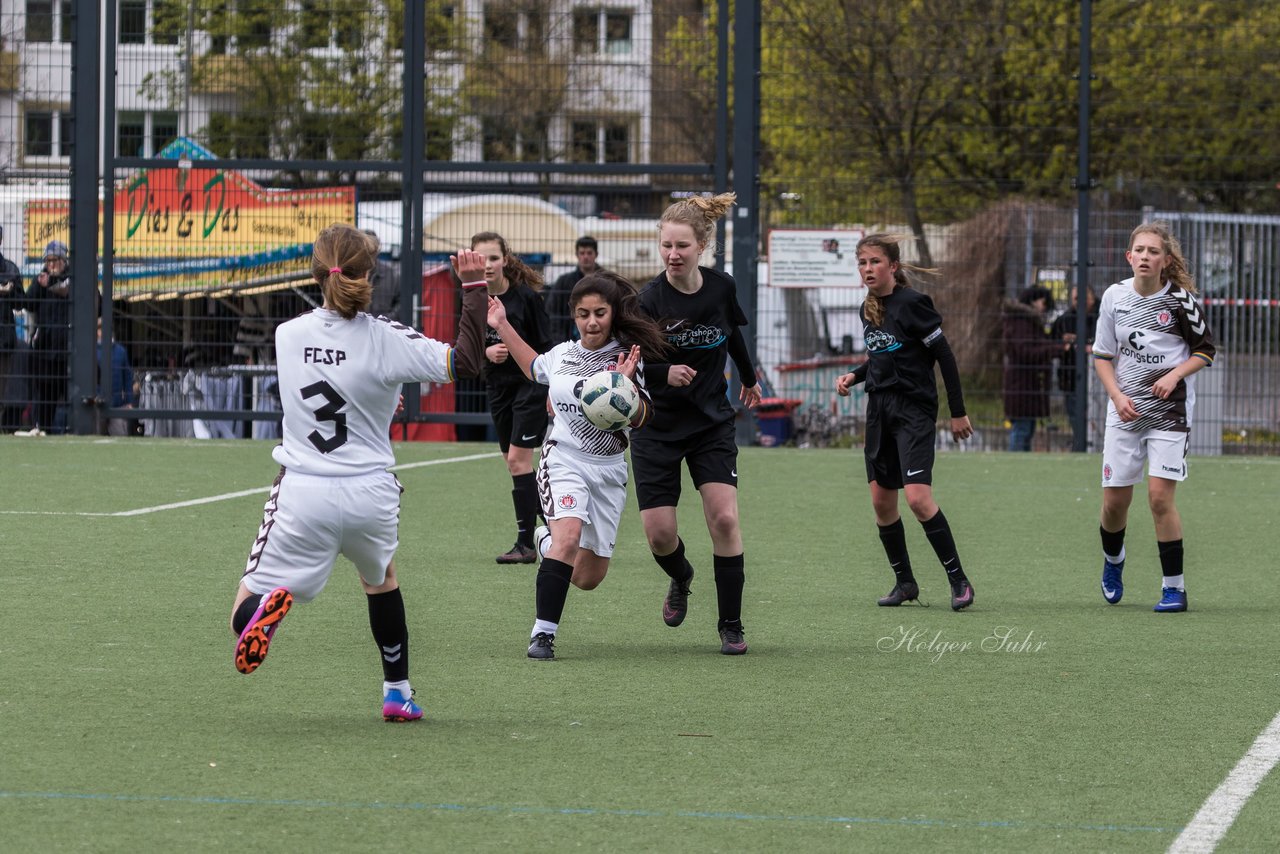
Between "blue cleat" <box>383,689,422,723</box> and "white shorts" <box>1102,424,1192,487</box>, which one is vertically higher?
"white shorts" <box>1102,424,1192,487</box>

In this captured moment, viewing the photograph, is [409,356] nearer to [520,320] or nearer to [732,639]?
[732,639]

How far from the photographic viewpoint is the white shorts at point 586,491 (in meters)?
7.09

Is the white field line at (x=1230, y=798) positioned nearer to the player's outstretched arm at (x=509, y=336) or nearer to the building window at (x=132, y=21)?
the player's outstretched arm at (x=509, y=336)

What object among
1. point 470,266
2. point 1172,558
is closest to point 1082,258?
point 1172,558

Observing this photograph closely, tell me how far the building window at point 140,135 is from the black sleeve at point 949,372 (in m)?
11.9

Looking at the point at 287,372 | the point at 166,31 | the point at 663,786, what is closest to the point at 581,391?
the point at 287,372

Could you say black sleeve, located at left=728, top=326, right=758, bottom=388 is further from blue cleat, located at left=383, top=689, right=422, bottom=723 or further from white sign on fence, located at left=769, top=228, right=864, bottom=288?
white sign on fence, located at left=769, top=228, right=864, bottom=288

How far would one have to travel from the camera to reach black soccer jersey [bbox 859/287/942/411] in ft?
28.4

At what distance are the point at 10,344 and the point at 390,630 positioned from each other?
1401 cm

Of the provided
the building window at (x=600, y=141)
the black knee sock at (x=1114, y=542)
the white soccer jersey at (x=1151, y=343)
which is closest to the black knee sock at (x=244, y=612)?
the white soccer jersey at (x=1151, y=343)

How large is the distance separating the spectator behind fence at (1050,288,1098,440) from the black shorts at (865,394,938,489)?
9786 millimetres

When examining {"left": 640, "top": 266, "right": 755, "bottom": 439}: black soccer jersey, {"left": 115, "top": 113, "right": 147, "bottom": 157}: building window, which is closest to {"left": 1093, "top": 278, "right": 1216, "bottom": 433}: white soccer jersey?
{"left": 640, "top": 266, "right": 755, "bottom": 439}: black soccer jersey

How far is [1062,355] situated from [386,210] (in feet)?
22.2

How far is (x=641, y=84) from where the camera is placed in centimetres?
1867
